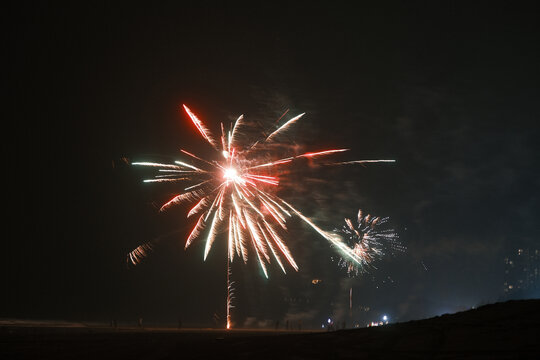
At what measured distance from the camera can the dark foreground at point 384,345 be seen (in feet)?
50.0

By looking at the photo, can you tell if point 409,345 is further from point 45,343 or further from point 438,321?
point 45,343

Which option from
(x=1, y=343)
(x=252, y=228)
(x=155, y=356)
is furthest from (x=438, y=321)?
(x=1, y=343)

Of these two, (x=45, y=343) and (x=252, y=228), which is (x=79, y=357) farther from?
(x=252, y=228)

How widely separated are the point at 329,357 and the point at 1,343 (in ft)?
54.7

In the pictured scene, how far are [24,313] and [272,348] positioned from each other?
204ft

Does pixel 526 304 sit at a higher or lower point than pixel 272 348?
higher

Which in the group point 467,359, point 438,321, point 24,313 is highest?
point 24,313

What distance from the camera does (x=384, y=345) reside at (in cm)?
1759

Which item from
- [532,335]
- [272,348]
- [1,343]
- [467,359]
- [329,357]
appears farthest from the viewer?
[1,343]

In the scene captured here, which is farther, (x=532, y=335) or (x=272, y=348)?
(x=272, y=348)

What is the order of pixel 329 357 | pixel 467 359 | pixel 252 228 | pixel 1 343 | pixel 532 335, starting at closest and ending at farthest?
pixel 467 359, pixel 532 335, pixel 329 357, pixel 1 343, pixel 252 228

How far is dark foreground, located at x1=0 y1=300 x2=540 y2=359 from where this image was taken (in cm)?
1524

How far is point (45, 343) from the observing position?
23.6m

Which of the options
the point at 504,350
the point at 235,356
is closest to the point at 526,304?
the point at 504,350
